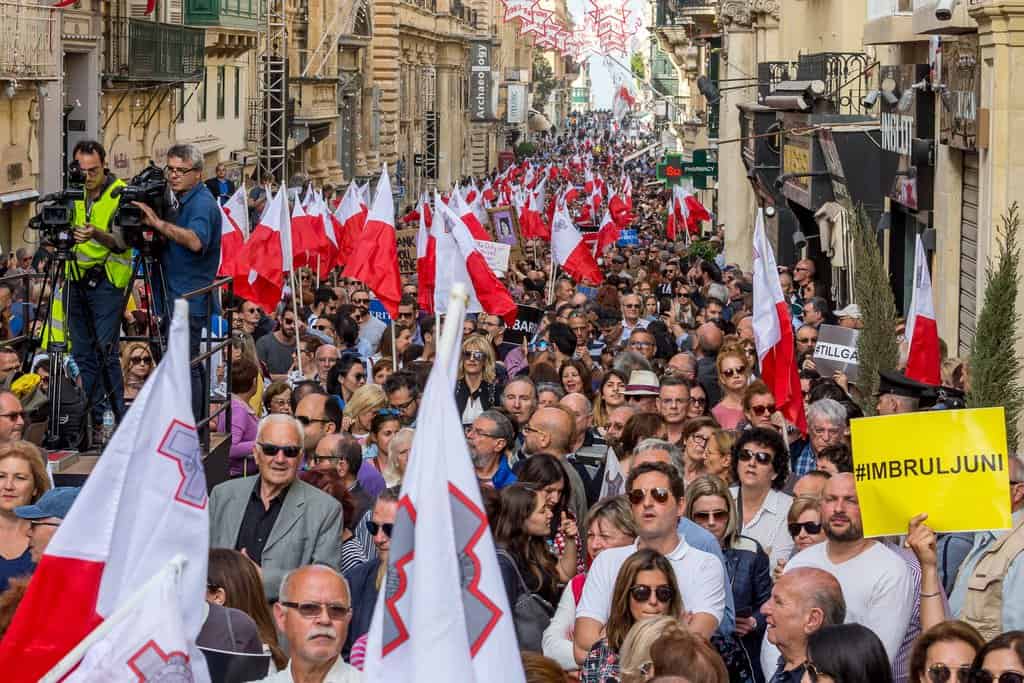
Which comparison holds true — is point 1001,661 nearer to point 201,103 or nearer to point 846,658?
point 846,658

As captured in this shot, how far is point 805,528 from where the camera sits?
8.52 m

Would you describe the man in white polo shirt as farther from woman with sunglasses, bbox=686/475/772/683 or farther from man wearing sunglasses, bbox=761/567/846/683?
man wearing sunglasses, bbox=761/567/846/683

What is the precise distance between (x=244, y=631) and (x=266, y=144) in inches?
1709

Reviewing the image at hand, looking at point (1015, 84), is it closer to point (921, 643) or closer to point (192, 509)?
point (921, 643)

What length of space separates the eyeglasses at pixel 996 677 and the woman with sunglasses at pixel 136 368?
6386 mm

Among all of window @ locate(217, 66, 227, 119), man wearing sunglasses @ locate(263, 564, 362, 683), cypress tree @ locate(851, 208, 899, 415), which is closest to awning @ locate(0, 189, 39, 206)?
window @ locate(217, 66, 227, 119)

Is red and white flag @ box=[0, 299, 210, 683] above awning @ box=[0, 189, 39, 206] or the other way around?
the other way around

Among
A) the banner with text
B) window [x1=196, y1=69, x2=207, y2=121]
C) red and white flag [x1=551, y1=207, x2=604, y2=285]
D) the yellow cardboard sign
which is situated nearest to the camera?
the yellow cardboard sign

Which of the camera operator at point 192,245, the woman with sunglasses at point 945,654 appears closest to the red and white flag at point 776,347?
the camera operator at point 192,245

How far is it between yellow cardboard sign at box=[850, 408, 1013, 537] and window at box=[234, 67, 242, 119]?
40.6 meters

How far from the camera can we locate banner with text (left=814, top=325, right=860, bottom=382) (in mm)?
14750

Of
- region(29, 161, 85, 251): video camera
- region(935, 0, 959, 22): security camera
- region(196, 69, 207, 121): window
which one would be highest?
region(196, 69, 207, 121): window

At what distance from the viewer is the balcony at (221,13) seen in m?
40.8

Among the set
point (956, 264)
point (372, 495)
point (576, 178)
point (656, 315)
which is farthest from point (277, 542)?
point (576, 178)
